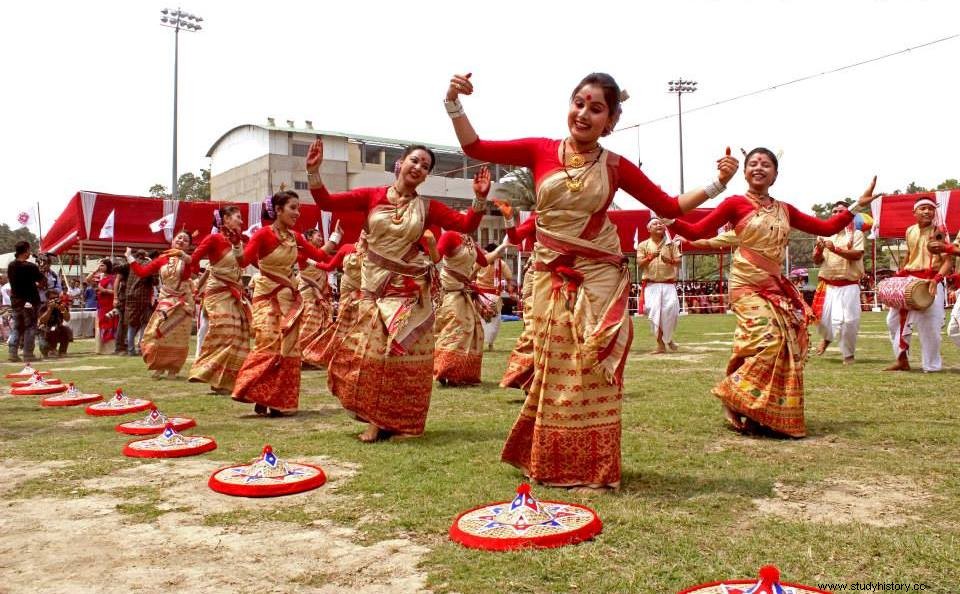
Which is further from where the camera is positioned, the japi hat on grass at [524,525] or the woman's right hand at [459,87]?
the woman's right hand at [459,87]

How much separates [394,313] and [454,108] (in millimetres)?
2080

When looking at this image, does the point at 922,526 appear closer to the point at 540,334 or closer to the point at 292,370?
the point at 540,334

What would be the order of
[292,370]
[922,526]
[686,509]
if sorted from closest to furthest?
[922,526] → [686,509] → [292,370]

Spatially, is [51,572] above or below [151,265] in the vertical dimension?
below

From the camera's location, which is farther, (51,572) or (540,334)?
(540,334)

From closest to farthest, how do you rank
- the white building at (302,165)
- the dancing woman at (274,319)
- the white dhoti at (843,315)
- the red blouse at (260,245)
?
the dancing woman at (274,319)
the red blouse at (260,245)
the white dhoti at (843,315)
the white building at (302,165)

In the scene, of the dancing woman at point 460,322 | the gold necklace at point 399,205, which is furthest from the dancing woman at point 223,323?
the gold necklace at point 399,205

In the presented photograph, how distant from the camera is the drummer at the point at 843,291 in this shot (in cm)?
1120

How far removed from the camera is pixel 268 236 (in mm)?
7688

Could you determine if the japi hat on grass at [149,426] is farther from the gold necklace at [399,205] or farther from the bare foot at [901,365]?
the bare foot at [901,365]

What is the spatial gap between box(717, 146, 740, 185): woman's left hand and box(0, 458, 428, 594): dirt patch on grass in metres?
2.75

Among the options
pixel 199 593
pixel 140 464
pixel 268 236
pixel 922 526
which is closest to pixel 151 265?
pixel 268 236

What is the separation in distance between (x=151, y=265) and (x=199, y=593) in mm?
8258

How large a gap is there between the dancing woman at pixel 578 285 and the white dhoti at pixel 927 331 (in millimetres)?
7006
